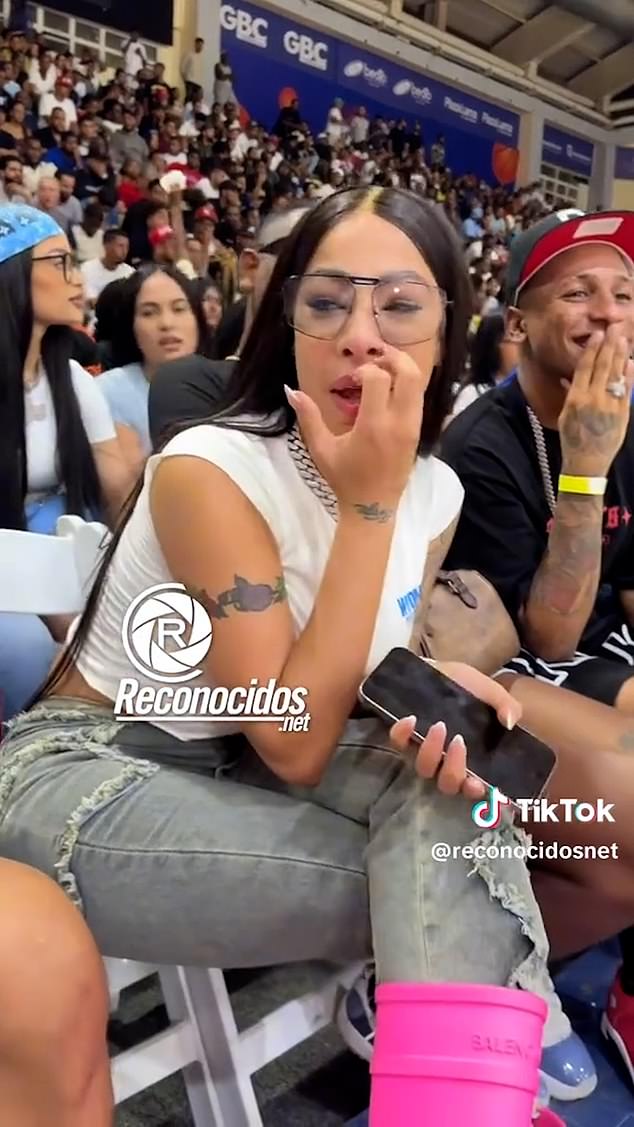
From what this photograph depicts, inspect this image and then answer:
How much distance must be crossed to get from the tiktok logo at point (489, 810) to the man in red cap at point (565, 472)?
29 centimetres

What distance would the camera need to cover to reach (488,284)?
5992mm

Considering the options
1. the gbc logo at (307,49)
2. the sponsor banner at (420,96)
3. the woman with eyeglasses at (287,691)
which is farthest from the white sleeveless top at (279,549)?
the sponsor banner at (420,96)

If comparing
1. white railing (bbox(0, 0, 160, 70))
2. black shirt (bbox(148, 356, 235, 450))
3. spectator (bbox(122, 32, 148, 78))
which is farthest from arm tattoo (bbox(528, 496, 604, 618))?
spectator (bbox(122, 32, 148, 78))

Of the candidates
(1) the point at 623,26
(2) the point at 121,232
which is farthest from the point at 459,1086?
(1) the point at 623,26

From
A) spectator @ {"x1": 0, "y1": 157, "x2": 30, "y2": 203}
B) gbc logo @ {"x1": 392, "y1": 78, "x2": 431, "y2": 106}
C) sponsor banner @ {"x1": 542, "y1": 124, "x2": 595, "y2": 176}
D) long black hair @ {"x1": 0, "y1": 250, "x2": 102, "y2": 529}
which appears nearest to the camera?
long black hair @ {"x1": 0, "y1": 250, "x2": 102, "y2": 529}

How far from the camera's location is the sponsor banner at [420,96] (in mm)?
8445

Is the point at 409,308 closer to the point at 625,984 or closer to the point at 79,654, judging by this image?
the point at 79,654

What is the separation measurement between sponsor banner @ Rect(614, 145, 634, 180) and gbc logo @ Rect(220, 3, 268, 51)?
5190 mm

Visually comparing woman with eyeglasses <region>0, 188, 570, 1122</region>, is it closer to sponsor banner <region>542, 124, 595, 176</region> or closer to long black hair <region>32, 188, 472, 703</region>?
long black hair <region>32, 188, 472, 703</region>

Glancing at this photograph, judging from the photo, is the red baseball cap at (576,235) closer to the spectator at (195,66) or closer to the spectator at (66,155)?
the spectator at (66,155)

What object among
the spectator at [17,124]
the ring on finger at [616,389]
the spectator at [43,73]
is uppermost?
the spectator at [43,73]

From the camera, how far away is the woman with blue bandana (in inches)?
58.8

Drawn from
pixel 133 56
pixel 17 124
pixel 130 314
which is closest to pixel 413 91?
pixel 133 56

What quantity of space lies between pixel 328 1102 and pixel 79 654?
0.57 metres
